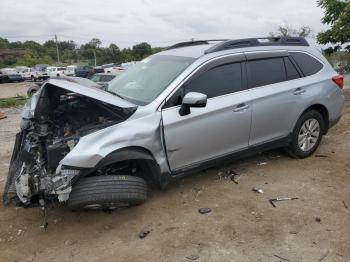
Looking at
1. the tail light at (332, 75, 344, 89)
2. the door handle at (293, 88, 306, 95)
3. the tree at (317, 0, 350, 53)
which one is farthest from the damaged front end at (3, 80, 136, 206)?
the tree at (317, 0, 350, 53)

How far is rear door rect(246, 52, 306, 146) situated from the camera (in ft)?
16.8

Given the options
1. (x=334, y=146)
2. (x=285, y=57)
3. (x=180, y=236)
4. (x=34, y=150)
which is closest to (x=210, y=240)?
(x=180, y=236)

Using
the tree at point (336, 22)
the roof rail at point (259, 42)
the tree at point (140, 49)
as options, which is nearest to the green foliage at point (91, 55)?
the tree at point (140, 49)

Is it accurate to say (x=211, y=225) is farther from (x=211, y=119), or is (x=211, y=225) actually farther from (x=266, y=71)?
(x=266, y=71)

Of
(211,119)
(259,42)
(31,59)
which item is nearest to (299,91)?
(259,42)

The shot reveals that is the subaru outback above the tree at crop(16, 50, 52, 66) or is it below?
above

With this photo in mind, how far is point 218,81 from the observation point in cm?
484

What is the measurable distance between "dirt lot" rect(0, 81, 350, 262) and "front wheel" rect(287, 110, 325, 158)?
43 centimetres

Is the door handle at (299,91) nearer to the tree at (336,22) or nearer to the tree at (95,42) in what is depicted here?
the tree at (336,22)

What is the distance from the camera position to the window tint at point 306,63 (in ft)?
18.7

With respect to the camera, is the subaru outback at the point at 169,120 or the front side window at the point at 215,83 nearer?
the subaru outback at the point at 169,120

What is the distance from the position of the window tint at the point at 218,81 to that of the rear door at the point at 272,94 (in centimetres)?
21

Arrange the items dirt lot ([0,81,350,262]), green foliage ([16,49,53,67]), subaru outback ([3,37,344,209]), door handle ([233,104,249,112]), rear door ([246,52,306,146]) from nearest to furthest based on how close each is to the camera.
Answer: dirt lot ([0,81,350,262]) < subaru outback ([3,37,344,209]) < door handle ([233,104,249,112]) < rear door ([246,52,306,146]) < green foliage ([16,49,53,67])

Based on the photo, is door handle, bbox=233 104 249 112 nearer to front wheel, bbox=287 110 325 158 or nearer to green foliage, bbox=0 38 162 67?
front wheel, bbox=287 110 325 158
